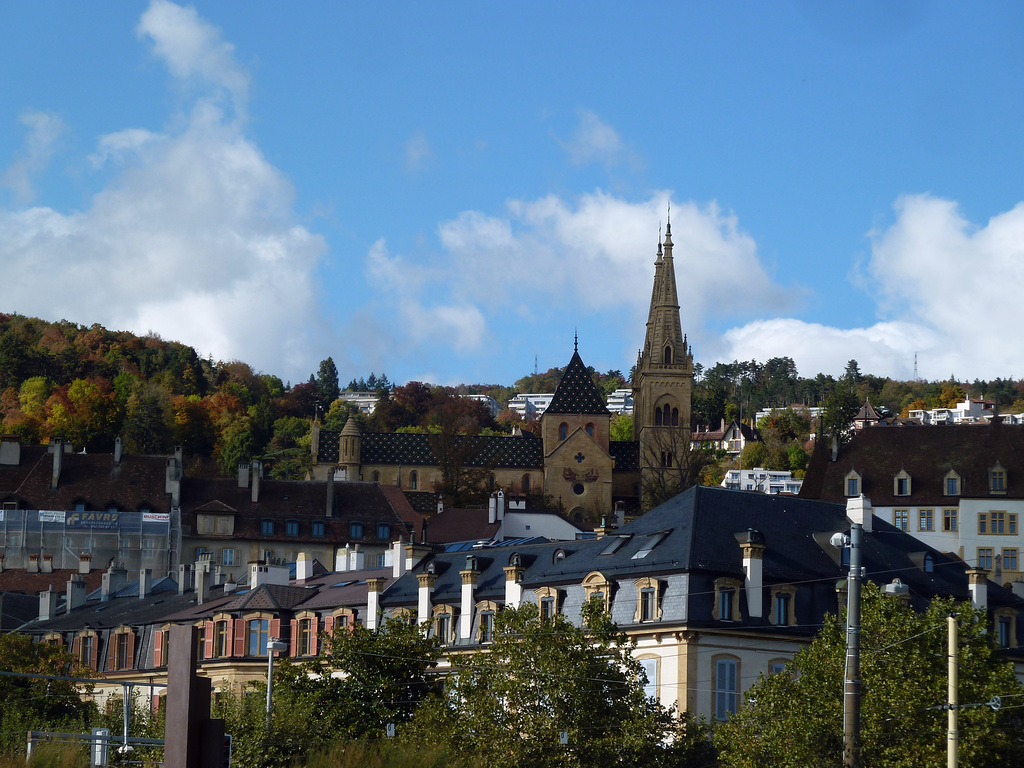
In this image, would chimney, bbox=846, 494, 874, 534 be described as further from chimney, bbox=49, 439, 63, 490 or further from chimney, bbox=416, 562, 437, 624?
chimney, bbox=49, 439, 63, 490

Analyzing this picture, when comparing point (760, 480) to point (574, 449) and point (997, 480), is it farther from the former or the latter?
point (997, 480)

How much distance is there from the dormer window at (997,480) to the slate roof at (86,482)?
169 feet

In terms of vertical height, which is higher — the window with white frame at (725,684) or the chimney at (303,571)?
the chimney at (303,571)

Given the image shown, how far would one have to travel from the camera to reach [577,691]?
43031 millimetres

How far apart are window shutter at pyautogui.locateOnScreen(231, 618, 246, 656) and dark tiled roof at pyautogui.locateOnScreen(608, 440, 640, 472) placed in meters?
96.5

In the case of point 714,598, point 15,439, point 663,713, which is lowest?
point 663,713

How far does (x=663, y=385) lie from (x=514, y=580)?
107 m

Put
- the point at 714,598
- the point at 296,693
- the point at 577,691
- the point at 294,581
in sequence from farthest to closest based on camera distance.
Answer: the point at 294,581 → the point at 714,598 → the point at 296,693 → the point at 577,691

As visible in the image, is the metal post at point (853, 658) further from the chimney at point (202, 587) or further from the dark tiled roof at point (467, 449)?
the dark tiled roof at point (467, 449)

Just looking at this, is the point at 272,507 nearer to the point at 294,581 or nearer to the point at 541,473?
the point at 294,581

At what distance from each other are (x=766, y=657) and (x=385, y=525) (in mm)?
62918

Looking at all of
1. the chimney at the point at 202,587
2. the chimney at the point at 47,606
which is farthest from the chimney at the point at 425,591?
the chimney at the point at 47,606

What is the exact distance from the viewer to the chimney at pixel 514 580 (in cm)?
5647

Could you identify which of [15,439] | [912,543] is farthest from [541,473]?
[912,543]
